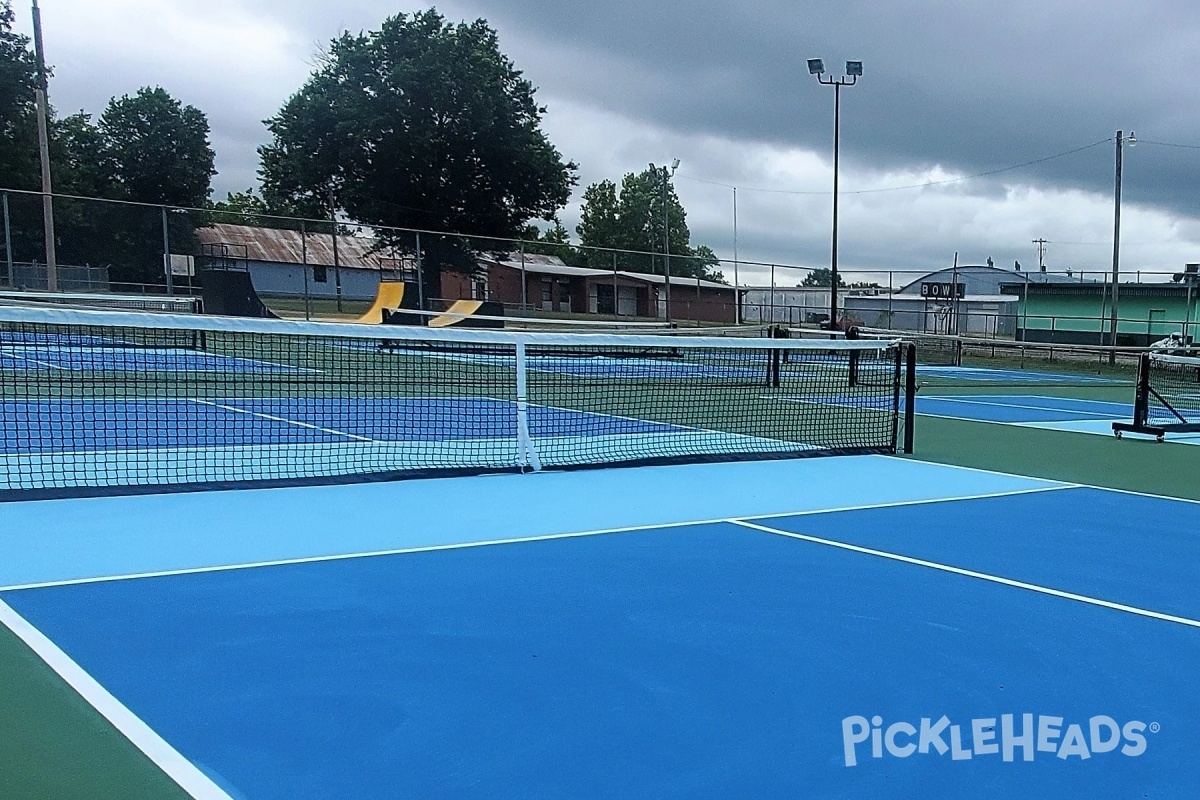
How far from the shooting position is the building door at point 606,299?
99.4 ft

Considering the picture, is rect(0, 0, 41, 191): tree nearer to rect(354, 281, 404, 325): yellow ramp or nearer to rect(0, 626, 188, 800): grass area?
rect(354, 281, 404, 325): yellow ramp

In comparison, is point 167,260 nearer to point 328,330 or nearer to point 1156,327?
point 328,330

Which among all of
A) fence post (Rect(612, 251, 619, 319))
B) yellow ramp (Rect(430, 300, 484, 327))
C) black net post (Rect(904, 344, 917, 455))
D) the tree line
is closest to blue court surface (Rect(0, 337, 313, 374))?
yellow ramp (Rect(430, 300, 484, 327))

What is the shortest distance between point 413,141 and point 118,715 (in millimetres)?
37346

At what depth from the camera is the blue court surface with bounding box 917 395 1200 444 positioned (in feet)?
41.9

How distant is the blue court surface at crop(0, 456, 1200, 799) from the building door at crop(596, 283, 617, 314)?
24.0m

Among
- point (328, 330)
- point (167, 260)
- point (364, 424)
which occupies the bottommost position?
point (364, 424)

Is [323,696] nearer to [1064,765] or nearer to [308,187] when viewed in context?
[1064,765]

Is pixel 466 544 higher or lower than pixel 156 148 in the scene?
lower

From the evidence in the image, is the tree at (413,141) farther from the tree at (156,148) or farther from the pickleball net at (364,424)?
the pickleball net at (364,424)

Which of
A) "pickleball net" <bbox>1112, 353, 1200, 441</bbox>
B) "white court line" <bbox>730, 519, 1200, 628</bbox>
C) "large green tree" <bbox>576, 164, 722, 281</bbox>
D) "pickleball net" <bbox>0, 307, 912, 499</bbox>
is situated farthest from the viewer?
"large green tree" <bbox>576, 164, 722, 281</bbox>

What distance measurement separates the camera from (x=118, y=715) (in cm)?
301

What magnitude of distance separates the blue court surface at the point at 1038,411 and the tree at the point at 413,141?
2618cm

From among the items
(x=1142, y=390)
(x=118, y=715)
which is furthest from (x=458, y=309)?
(x=118, y=715)
